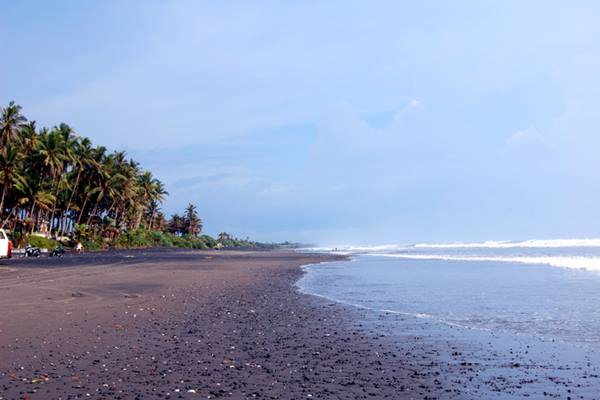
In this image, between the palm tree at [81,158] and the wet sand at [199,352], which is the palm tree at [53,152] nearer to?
the palm tree at [81,158]

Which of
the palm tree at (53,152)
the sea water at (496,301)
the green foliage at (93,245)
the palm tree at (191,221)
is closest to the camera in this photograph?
the sea water at (496,301)

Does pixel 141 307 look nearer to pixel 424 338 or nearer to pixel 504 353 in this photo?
pixel 424 338

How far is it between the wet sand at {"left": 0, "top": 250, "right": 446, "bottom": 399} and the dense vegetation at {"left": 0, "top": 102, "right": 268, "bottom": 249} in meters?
53.0

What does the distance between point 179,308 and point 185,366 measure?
7959 millimetres

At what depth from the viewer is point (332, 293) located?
23.0 metres

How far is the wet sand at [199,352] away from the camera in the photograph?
7.92 meters

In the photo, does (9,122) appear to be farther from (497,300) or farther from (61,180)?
(497,300)

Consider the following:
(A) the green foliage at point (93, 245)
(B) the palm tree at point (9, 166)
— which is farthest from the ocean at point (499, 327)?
(A) the green foliage at point (93, 245)

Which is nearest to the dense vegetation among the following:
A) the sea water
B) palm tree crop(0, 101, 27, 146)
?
palm tree crop(0, 101, 27, 146)

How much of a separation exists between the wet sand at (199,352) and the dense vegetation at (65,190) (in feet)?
174

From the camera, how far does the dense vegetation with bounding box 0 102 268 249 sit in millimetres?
67125

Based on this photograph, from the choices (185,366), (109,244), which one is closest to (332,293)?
(185,366)

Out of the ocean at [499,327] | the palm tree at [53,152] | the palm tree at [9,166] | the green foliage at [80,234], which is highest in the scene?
the palm tree at [53,152]

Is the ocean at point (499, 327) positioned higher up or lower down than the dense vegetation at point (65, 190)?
lower down
